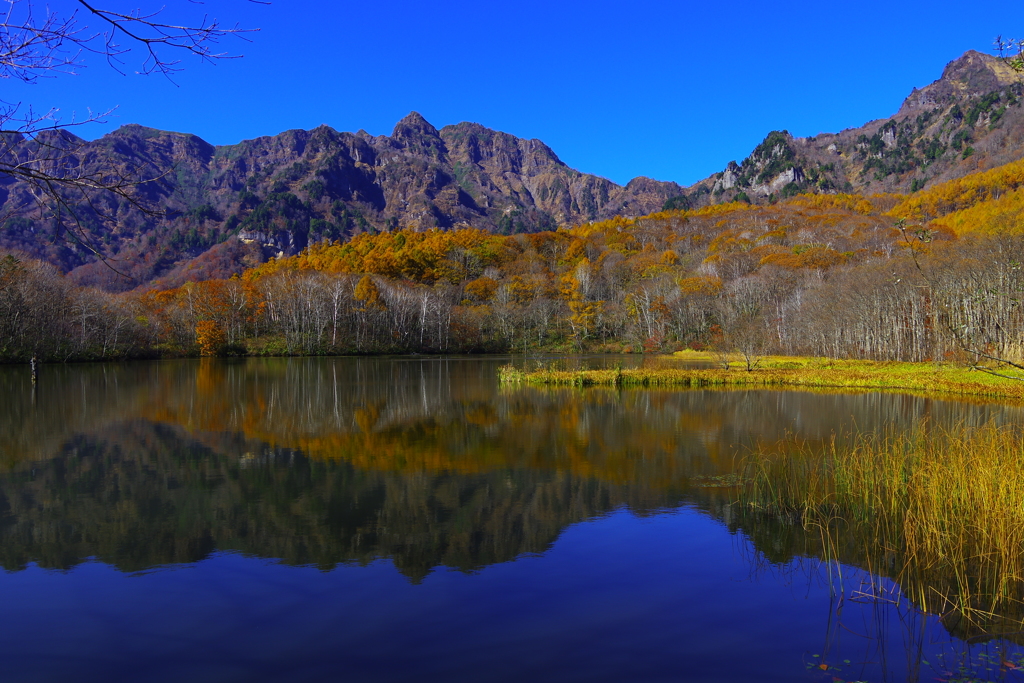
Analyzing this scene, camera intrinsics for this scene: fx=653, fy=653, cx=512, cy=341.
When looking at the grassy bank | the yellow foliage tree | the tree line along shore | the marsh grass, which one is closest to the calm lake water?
the marsh grass

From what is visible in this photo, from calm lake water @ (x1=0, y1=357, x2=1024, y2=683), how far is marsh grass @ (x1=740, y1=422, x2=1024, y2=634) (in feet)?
1.06

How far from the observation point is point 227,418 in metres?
20.7

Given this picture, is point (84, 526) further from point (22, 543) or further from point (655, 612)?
point (655, 612)

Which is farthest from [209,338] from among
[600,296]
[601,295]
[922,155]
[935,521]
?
[922,155]

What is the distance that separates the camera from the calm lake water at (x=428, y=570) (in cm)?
557

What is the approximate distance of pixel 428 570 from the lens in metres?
7.74

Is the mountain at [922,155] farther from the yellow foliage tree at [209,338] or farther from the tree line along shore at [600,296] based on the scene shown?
the yellow foliage tree at [209,338]

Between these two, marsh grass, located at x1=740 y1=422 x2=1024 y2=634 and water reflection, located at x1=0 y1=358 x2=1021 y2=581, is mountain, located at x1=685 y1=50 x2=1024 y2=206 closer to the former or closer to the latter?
water reflection, located at x1=0 y1=358 x2=1021 y2=581

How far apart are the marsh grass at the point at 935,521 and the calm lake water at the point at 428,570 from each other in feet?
1.06

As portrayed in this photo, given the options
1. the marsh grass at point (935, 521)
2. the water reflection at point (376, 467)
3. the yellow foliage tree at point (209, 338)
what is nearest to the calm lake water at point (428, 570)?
the water reflection at point (376, 467)

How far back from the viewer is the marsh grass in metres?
6.33

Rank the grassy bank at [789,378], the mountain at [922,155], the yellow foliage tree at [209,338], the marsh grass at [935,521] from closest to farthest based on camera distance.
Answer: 1. the marsh grass at [935,521]
2. the grassy bank at [789,378]
3. the yellow foliage tree at [209,338]
4. the mountain at [922,155]

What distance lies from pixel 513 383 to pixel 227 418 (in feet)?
45.8

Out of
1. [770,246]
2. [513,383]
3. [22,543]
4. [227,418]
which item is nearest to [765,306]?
[770,246]
